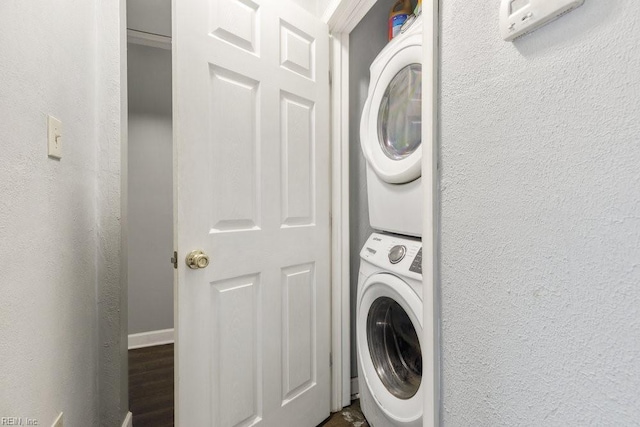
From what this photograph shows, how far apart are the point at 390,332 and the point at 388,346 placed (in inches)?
2.3

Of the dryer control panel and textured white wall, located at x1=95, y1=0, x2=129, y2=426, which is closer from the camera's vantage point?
the dryer control panel

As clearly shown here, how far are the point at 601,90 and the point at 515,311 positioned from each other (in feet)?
1.33

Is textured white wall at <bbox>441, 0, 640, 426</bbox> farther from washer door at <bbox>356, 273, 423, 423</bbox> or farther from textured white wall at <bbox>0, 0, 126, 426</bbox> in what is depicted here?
textured white wall at <bbox>0, 0, 126, 426</bbox>

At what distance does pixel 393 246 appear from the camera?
1.20m

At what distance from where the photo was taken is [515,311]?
0.59 meters

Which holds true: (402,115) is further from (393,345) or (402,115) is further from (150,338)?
(150,338)

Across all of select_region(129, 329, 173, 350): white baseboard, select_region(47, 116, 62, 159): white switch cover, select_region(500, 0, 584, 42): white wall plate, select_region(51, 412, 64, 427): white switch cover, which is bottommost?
select_region(129, 329, 173, 350): white baseboard

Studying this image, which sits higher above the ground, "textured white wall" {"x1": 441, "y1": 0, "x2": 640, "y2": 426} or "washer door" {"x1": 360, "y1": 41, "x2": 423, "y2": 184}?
"washer door" {"x1": 360, "y1": 41, "x2": 423, "y2": 184}

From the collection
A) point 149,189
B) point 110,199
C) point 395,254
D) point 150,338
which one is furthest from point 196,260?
point 150,338

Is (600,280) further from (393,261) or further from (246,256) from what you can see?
(246,256)

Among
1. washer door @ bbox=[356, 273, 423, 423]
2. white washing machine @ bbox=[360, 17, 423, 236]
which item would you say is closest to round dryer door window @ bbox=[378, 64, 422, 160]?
white washing machine @ bbox=[360, 17, 423, 236]

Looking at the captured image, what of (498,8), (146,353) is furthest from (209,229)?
(146,353)

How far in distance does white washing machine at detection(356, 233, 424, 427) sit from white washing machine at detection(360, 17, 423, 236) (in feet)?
0.35

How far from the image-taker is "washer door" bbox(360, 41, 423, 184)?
1.11 metres
